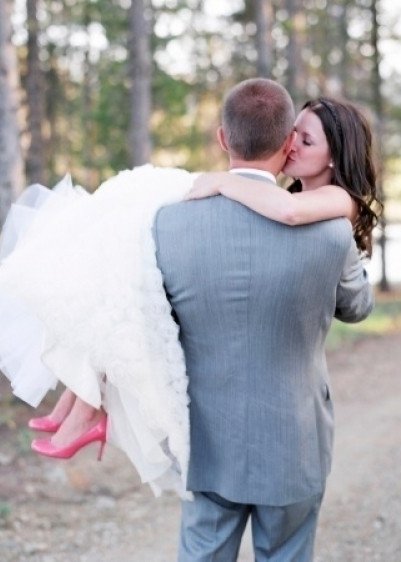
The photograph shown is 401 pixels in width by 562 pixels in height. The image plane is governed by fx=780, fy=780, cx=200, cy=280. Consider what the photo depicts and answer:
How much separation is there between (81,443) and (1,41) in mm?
5592

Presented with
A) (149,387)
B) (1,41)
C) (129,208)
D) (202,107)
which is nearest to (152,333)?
(149,387)

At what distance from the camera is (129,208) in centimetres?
287

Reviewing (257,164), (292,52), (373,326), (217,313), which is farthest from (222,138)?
(292,52)

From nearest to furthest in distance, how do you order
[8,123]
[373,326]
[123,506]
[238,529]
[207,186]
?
[207,186], [238,529], [123,506], [8,123], [373,326]

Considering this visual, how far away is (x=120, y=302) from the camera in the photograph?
2812 millimetres

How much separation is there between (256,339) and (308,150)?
78 cm

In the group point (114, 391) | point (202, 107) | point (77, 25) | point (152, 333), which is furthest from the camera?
point (202, 107)

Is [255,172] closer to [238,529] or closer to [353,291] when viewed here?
[353,291]

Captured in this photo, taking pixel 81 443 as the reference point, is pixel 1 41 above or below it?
above

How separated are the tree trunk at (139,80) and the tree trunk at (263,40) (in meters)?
2.70

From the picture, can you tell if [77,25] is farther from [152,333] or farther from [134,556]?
[152,333]

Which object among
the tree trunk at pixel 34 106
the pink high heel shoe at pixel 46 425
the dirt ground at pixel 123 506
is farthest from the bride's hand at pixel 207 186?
the tree trunk at pixel 34 106

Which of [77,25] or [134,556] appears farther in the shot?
[77,25]

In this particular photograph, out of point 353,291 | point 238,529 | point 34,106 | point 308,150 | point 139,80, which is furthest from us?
point 34,106
